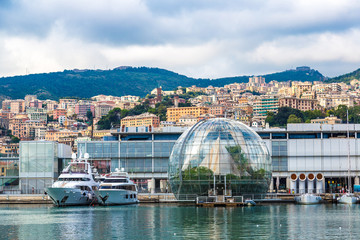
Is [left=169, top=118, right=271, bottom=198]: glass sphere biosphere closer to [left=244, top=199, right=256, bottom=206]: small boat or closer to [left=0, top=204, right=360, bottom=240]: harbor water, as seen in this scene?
[left=244, top=199, right=256, bottom=206]: small boat

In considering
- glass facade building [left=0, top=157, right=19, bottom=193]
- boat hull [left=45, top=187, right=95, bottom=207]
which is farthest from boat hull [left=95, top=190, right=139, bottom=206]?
glass facade building [left=0, top=157, right=19, bottom=193]

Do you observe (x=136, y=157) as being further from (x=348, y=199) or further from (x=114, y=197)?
(x=348, y=199)

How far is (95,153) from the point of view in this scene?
105188 millimetres

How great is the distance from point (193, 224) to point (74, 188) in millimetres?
36100

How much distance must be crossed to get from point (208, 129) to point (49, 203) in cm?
2817

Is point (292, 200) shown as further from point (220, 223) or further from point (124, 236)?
point (124, 236)

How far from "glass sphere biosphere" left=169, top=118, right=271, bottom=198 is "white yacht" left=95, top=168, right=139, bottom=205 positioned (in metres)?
11.4

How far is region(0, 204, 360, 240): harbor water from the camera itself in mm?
44281

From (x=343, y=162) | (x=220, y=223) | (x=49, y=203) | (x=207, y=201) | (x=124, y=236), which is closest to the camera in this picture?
(x=124, y=236)

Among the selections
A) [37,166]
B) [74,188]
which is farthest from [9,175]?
[74,188]

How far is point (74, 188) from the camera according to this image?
84.0 m

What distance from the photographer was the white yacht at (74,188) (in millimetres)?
82750

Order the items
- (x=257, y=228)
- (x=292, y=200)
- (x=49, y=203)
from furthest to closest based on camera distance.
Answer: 1. (x=49, y=203)
2. (x=292, y=200)
3. (x=257, y=228)

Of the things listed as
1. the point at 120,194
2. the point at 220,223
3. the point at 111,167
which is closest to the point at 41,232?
the point at 220,223
